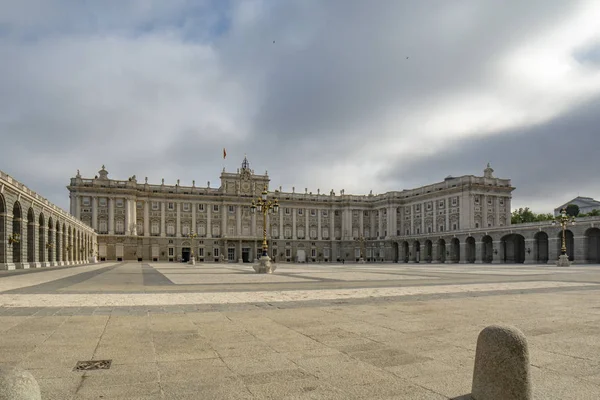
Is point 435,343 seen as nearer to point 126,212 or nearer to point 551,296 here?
point 551,296

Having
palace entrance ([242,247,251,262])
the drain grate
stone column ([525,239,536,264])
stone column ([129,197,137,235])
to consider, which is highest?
stone column ([129,197,137,235])

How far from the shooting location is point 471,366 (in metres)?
6.12

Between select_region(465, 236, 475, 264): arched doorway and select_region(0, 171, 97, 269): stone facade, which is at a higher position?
select_region(0, 171, 97, 269): stone facade

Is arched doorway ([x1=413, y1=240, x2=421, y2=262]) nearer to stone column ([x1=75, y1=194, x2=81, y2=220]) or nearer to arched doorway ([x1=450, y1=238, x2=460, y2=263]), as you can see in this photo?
arched doorway ([x1=450, y1=238, x2=460, y2=263])

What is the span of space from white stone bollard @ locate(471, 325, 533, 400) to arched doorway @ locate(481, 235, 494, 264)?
78.8 meters

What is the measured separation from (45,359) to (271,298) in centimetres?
850

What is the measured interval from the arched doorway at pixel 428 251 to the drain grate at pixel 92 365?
91.1m

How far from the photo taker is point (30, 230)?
138 ft

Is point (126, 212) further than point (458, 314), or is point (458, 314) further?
point (126, 212)

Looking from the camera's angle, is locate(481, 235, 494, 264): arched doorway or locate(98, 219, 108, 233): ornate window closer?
locate(481, 235, 494, 264): arched doorway

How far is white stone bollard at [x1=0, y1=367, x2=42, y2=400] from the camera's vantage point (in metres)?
3.13

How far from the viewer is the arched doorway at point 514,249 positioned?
253 feet

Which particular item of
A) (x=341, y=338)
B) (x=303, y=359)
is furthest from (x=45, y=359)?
(x=341, y=338)

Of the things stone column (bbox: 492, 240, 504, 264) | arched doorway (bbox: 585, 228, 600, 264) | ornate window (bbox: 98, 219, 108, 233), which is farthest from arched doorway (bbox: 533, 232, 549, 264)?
ornate window (bbox: 98, 219, 108, 233)
